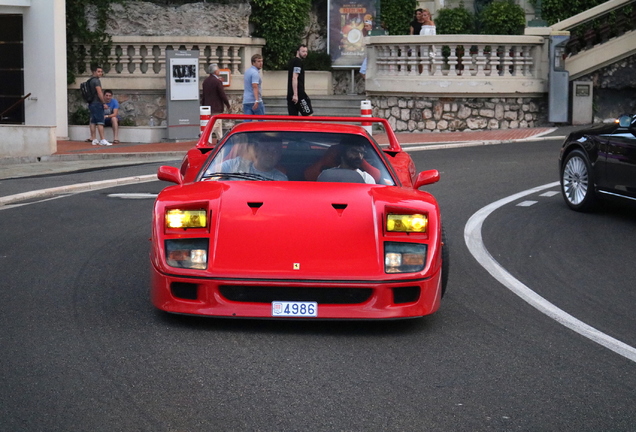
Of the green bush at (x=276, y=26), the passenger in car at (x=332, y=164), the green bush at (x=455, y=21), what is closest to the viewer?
the passenger in car at (x=332, y=164)

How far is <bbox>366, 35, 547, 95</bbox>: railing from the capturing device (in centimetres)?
2419

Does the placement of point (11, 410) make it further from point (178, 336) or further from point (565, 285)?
point (565, 285)

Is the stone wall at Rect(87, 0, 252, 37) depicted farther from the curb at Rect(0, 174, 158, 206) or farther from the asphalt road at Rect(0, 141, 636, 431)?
the asphalt road at Rect(0, 141, 636, 431)

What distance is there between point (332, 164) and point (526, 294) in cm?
172

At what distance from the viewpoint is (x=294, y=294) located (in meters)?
6.26

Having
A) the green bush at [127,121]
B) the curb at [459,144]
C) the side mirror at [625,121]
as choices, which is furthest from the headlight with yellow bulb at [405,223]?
the green bush at [127,121]

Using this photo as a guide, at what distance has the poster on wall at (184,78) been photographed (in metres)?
24.2

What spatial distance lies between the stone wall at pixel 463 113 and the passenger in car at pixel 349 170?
1712 cm

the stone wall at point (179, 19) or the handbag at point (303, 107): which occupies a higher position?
the stone wall at point (179, 19)

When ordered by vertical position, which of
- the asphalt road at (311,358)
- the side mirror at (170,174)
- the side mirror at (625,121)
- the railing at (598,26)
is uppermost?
the railing at (598,26)

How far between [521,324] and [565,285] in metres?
1.50

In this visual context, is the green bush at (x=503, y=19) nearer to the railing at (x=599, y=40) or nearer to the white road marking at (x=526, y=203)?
the railing at (x=599, y=40)

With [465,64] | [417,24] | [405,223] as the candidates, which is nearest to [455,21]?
[417,24]

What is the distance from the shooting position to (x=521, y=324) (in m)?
6.77
